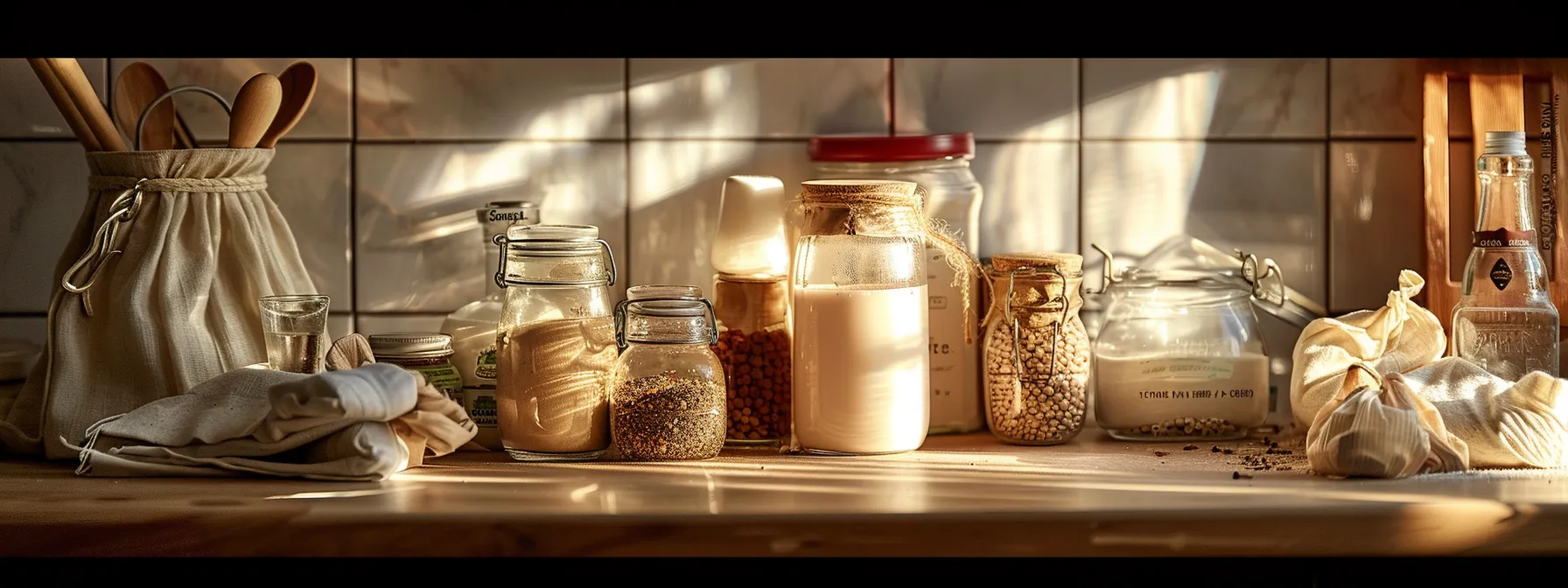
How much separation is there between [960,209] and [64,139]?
87cm

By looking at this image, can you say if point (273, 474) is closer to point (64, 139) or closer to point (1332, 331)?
point (64, 139)

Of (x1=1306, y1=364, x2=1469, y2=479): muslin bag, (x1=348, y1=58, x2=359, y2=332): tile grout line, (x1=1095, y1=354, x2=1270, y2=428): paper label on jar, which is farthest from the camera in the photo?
(x1=348, y1=58, x2=359, y2=332): tile grout line

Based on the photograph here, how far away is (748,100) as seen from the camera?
135 centimetres

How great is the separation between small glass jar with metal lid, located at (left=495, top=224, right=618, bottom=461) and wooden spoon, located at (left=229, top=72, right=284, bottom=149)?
231mm

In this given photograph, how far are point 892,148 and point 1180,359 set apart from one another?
0.32 metres

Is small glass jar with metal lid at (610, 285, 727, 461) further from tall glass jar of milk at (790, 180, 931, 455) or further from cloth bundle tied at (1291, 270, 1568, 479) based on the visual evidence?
cloth bundle tied at (1291, 270, 1568, 479)

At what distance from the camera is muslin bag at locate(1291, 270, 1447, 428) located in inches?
46.0

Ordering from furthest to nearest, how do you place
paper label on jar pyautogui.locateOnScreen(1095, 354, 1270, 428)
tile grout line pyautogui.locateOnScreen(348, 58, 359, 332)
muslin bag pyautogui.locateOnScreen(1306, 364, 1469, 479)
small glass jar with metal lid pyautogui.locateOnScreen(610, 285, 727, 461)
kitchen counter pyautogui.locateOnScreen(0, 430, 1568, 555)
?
tile grout line pyautogui.locateOnScreen(348, 58, 359, 332), paper label on jar pyautogui.locateOnScreen(1095, 354, 1270, 428), small glass jar with metal lid pyautogui.locateOnScreen(610, 285, 727, 461), muslin bag pyautogui.locateOnScreen(1306, 364, 1469, 479), kitchen counter pyautogui.locateOnScreen(0, 430, 1568, 555)

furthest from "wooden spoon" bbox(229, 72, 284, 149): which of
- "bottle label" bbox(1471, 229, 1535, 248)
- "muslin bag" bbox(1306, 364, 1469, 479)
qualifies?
"bottle label" bbox(1471, 229, 1535, 248)

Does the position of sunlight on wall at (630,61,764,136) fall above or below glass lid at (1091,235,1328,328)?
above

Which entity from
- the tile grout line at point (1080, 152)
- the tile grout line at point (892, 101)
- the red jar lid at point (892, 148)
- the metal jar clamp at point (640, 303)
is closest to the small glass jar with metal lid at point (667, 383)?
the metal jar clamp at point (640, 303)

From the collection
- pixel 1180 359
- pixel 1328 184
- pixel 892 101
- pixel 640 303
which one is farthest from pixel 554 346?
pixel 1328 184

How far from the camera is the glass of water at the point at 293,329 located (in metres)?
1.12
